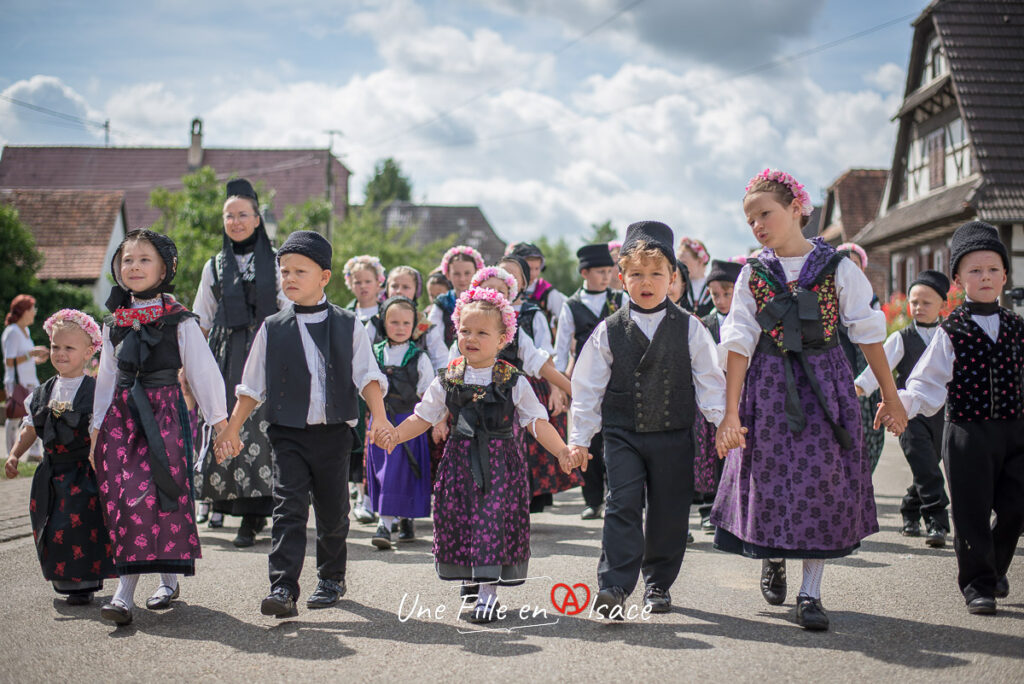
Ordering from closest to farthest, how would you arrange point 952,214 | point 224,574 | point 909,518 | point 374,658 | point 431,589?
point 374,658, point 431,589, point 224,574, point 909,518, point 952,214

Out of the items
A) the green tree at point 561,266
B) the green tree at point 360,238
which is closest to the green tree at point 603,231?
the green tree at point 561,266

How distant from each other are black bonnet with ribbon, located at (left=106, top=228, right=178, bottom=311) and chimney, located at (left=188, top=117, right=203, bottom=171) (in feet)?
169

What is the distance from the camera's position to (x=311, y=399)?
548 centimetres

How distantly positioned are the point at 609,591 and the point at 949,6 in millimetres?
26705

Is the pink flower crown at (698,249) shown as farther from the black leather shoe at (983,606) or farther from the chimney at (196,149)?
the chimney at (196,149)

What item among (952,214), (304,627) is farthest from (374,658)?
(952,214)

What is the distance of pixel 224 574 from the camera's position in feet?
20.9

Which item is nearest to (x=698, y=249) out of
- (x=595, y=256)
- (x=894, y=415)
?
(x=595, y=256)

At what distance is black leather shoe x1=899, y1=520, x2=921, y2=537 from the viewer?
793 cm

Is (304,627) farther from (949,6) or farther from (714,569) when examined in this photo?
(949,6)

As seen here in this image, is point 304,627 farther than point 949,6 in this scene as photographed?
No

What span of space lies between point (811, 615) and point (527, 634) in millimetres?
1379

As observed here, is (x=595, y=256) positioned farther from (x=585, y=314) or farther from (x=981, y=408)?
(x=981, y=408)

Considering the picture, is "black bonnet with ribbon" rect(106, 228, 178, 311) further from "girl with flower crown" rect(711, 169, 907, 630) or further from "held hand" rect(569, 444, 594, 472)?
"girl with flower crown" rect(711, 169, 907, 630)
